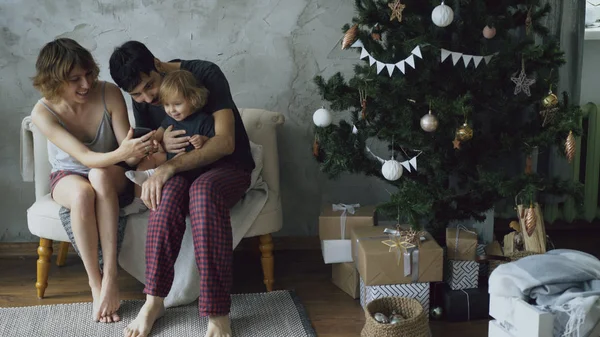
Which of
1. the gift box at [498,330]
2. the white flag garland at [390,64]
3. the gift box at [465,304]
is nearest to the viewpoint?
the gift box at [498,330]

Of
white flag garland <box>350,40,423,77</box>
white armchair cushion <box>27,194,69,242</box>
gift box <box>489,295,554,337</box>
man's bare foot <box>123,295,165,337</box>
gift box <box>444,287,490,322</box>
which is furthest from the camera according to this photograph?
white armchair cushion <box>27,194,69,242</box>

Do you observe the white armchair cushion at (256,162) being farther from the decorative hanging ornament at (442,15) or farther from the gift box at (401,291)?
the decorative hanging ornament at (442,15)

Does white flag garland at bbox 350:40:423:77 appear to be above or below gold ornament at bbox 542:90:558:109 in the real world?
above

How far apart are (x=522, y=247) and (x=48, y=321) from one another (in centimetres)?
175

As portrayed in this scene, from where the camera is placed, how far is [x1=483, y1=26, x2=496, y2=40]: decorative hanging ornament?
82.7 inches

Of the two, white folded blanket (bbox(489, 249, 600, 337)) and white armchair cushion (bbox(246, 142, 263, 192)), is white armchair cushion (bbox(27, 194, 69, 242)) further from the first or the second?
white folded blanket (bbox(489, 249, 600, 337))

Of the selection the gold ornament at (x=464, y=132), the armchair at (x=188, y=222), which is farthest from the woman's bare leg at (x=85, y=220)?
the gold ornament at (x=464, y=132)

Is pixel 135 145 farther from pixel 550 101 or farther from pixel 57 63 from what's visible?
pixel 550 101

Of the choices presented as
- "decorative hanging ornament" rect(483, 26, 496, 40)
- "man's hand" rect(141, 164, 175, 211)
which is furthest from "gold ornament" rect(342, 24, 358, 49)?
"man's hand" rect(141, 164, 175, 211)

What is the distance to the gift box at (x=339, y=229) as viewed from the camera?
8.32 feet

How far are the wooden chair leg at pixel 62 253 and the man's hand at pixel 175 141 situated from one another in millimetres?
871

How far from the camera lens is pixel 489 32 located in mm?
2107

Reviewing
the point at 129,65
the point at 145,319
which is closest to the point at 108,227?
the point at 145,319

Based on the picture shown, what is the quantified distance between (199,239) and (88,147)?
2.02 feet
